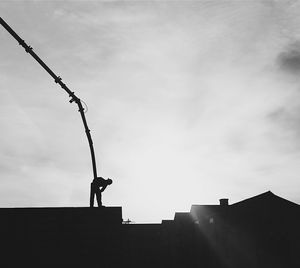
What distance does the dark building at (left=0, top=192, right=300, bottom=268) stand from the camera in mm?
14430

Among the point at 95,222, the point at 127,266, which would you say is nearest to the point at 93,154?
the point at 95,222

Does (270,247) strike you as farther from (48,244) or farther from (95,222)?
(48,244)

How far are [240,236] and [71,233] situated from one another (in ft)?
42.5

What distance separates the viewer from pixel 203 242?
2598 cm

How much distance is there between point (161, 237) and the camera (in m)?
28.5

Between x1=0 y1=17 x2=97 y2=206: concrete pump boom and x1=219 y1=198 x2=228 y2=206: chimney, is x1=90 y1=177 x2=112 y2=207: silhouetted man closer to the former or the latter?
x1=0 y1=17 x2=97 y2=206: concrete pump boom

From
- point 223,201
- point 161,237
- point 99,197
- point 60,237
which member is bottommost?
point 60,237

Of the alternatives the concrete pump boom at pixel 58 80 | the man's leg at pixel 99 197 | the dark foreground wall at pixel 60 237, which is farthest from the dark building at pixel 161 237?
the concrete pump boom at pixel 58 80

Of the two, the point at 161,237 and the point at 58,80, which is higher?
the point at 58,80

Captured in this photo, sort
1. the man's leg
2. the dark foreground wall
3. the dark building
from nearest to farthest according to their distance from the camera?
the dark foreground wall → the dark building → the man's leg

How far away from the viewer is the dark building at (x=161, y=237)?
14430mm

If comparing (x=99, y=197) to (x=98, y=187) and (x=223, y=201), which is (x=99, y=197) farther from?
(x=223, y=201)

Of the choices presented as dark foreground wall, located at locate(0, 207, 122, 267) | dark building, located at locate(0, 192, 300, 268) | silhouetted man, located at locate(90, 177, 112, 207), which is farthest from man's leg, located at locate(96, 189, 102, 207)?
dark foreground wall, located at locate(0, 207, 122, 267)

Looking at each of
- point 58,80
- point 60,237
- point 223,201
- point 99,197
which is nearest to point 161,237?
point 223,201
